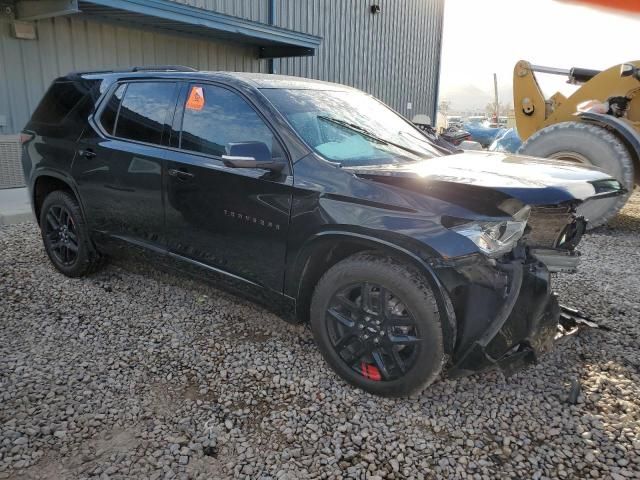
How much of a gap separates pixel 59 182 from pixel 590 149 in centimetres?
616

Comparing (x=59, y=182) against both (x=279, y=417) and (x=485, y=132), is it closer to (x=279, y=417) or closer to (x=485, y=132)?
(x=279, y=417)

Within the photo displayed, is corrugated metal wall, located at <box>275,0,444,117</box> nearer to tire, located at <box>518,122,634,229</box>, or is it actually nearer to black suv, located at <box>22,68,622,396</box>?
tire, located at <box>518,122,634,229</box>

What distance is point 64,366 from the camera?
118 inches

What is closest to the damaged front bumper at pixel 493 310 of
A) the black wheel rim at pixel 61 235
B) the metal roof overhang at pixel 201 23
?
the black wheel rim at pixel 61 235

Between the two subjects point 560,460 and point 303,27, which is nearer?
point 560,460

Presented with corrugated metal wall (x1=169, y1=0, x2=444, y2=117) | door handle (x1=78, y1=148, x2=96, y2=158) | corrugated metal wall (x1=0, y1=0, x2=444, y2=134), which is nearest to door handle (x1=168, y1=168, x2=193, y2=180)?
door handle (x1=78, y1=148, x2=96, y2=158)

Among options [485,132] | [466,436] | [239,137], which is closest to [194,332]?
[239,137]

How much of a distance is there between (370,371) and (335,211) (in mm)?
954

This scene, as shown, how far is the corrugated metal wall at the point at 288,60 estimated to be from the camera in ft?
24.6

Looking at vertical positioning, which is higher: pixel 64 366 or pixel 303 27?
pixel 303 27

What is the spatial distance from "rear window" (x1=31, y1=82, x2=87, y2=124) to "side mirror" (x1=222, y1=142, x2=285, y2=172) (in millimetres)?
2147

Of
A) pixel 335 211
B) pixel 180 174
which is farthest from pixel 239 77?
pixel 335 211

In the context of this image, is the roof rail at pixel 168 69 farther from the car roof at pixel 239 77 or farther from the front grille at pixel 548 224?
the front grille at pixel 548 224

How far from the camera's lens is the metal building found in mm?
7242
